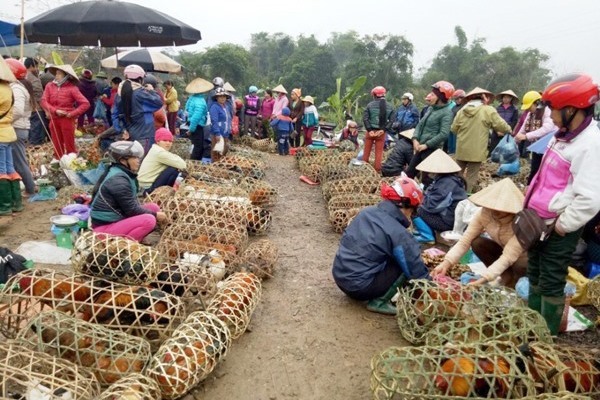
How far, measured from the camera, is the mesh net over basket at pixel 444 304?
325cm

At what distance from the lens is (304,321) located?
382 centimetres

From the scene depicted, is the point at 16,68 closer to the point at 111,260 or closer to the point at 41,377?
the point at 111,260

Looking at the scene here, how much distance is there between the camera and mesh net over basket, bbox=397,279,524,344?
325cm

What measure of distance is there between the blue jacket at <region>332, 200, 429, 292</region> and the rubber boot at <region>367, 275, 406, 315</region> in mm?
169

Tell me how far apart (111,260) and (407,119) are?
26.4ft

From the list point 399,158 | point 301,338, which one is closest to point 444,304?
point 301,338

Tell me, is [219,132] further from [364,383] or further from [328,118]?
[328,118]

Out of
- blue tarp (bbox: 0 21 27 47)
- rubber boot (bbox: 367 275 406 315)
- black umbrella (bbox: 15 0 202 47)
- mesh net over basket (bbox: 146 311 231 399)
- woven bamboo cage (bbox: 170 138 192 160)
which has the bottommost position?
woven bamboo cage (bbox: 170 138 192 160)

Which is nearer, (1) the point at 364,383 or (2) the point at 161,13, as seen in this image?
(1) the point at 364,383

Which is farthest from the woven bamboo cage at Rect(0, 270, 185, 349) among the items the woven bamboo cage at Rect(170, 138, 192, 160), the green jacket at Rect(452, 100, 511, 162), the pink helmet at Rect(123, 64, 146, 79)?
the woven bamboo cage at Rect(170, 138, 192, 160)

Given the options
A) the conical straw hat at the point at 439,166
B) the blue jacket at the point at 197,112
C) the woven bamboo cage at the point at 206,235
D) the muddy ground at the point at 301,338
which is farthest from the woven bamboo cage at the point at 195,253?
the blue jacket at the point at 197,112

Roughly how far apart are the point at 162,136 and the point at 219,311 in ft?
10.9

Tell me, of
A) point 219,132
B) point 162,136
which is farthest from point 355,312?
point 219,132

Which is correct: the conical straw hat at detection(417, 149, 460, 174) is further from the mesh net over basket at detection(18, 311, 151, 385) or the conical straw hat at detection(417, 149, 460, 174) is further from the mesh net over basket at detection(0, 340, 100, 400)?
the mesh net over basket at detection(0, 340, 100, 400)
